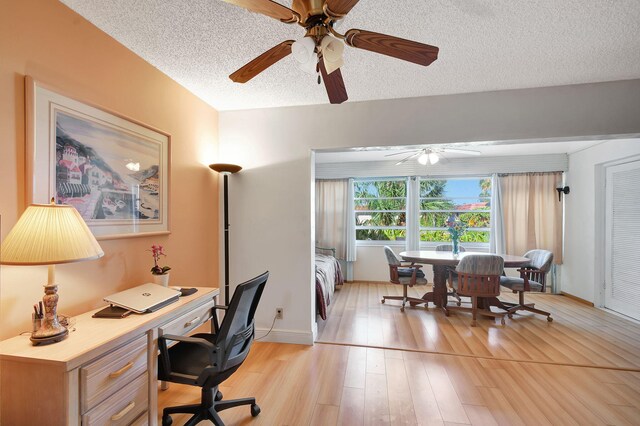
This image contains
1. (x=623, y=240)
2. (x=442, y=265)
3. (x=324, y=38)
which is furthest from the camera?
(x=442, y=265)

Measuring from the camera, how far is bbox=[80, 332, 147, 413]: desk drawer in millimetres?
1058

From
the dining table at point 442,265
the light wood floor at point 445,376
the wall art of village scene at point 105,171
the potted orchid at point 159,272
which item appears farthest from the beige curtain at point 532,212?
the wall art of village scene at point 105,171

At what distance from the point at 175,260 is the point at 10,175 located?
1.19 m

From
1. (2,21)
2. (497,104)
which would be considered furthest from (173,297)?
(497,104)

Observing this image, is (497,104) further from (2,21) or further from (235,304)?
(2,21)

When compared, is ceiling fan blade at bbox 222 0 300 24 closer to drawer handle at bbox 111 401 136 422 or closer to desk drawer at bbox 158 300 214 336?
desk drawer at bbox 158 300 214 336

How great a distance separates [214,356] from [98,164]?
133 cm

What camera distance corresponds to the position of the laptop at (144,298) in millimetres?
1478

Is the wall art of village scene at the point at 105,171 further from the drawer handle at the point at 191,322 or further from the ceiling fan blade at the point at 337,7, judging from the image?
the ceiling fan blade at the point at 337,7

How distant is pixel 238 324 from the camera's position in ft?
4.87

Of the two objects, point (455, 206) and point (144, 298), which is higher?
point (455, 206)

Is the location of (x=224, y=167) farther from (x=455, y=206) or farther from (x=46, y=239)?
(x=455, y=206)

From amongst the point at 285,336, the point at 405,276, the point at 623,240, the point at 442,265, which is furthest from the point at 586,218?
the point at 285,336

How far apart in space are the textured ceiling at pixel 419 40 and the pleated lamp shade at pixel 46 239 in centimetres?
120
